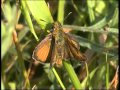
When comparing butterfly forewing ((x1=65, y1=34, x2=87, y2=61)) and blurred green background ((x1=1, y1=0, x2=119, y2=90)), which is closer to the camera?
butterfly forewing ((x1=65, y1=34, x2=87, y2=61))

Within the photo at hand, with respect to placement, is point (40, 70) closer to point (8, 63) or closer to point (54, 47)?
point (8, 63)

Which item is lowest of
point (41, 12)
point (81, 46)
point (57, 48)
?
point (81, 46)

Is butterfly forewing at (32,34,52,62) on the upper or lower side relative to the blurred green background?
upper

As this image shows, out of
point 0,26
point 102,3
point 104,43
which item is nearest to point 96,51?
point 104,43

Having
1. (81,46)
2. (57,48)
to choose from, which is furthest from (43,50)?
(81,46)

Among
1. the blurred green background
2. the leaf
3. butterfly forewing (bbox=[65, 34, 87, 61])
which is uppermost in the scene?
the leaf

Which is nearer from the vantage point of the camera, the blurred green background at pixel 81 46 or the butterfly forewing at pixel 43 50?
the butterfly forewing at pixel 43 50

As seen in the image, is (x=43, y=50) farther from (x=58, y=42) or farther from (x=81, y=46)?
(x=81, y=46)
